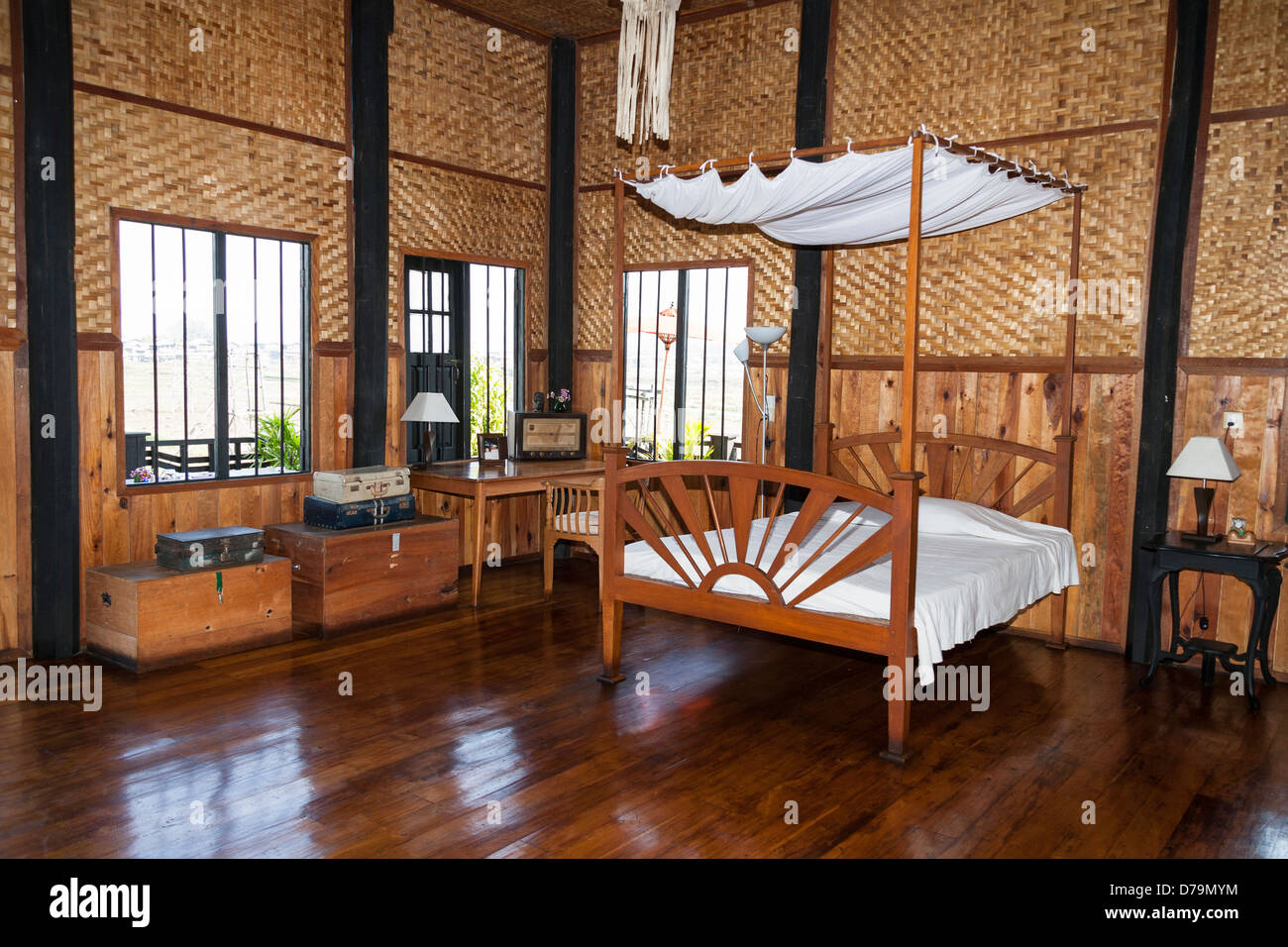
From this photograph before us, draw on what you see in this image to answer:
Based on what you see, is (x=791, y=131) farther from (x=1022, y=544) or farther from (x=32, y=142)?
(x=32, y=142)

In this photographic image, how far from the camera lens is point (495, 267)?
23.5ft

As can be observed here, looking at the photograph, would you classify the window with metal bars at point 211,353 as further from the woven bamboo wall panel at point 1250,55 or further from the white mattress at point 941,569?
the woven bamboo wall panel at point 1250,55

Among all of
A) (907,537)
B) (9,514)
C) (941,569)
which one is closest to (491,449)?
(9,514)

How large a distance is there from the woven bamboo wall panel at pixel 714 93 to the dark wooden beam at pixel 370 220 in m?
1.66

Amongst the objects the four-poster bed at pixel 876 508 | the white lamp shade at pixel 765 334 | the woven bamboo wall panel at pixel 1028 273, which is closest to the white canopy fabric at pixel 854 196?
the four-poster bed at pixel 876 508

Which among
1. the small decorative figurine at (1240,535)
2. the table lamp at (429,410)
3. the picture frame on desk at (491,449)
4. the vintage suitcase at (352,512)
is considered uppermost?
the table lamp at (429,410)

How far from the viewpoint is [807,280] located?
6262mm

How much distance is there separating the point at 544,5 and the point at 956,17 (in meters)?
2.64

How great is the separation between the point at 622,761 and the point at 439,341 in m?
3.82

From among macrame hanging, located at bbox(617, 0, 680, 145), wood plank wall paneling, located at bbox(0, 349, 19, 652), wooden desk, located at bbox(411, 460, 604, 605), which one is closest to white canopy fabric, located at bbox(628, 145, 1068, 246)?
macrame hanging, located at bbox(617, 0, 680, 145)

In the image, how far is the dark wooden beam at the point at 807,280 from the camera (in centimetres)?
612

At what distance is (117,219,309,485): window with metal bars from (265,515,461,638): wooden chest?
22.3 inches

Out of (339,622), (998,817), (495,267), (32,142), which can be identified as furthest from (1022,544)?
(32,142)

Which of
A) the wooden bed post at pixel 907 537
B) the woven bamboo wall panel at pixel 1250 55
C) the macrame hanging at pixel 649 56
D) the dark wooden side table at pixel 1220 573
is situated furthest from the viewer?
the woven bamboo wall panel at pixel 1250 55
